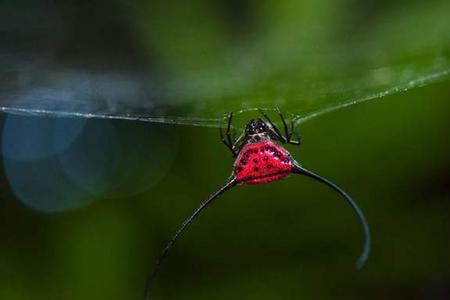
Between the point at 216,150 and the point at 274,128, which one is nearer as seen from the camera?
the point at 274,128

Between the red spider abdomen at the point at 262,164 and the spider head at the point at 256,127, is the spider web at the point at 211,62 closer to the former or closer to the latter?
the spider head at the point at 256,127

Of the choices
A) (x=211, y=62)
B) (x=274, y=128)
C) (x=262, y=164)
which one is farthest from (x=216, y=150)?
(x=262, y=164)

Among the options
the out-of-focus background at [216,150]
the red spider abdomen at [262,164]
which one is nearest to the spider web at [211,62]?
the out-of-focus background at [216,150]

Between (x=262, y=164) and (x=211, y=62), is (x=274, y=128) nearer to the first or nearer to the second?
(x=262, y=164)

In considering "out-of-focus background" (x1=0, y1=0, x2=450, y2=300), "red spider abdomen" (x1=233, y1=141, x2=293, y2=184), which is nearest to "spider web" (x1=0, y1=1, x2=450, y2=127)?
"out-of-focus background" (x1=0, y1=0, x2=450, y2=300)

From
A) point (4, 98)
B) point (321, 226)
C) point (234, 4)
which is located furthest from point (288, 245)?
point (4, 98)

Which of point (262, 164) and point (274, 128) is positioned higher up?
point (274, 128)
